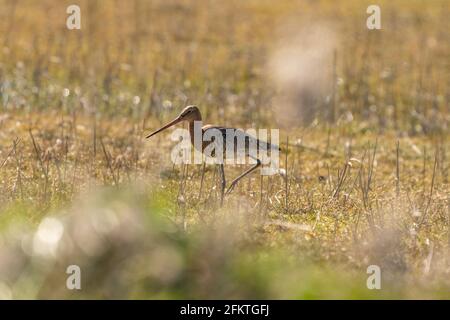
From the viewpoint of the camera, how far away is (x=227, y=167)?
42.1 feet

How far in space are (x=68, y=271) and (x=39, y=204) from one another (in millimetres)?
2285

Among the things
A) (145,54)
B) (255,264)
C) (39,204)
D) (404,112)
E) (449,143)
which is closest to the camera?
(255,264)

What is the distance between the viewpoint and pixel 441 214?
32.7 feet

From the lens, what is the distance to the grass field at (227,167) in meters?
6.52

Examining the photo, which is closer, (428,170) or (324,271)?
(324,271)

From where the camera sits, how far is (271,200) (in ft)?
32.6

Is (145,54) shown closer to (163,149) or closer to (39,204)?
(163,149)

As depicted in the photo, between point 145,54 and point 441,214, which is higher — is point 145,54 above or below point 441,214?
above

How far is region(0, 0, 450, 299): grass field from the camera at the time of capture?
6.52 metres

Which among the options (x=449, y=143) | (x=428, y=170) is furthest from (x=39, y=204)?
(x=449, y=143)
